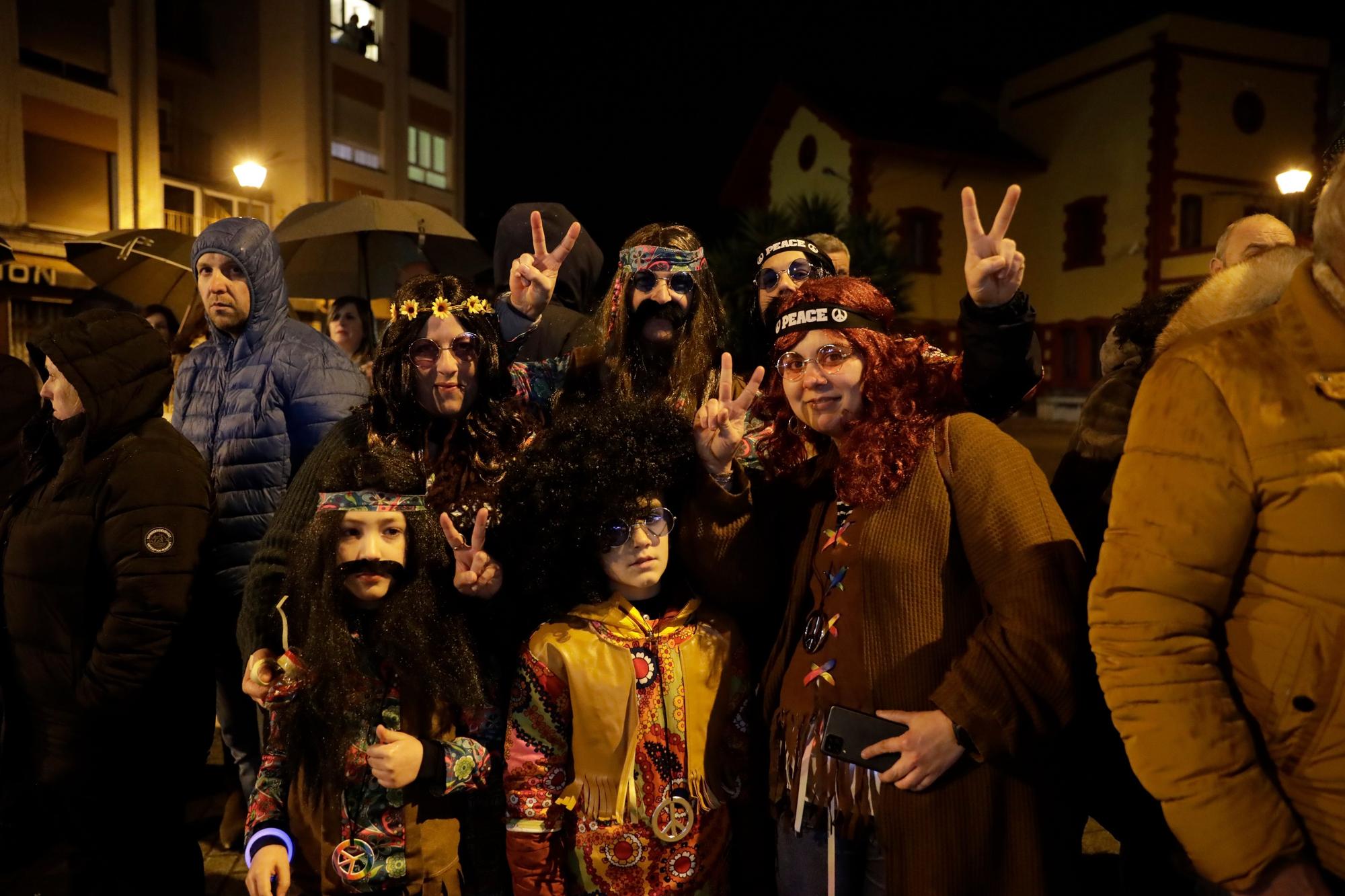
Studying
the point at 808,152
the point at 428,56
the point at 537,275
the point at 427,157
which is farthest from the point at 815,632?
the point at 428,56

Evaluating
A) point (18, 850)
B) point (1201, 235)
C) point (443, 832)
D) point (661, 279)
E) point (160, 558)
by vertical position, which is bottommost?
point (18, 850)

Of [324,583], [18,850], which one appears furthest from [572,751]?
[18,850]

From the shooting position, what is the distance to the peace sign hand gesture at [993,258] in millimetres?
2145

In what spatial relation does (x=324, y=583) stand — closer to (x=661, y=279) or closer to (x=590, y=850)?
(x=590, y=850)

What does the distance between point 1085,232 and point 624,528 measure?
24.1m

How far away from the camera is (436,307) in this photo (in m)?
2.79

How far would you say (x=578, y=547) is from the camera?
98.0 inches

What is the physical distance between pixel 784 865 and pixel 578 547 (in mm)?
987

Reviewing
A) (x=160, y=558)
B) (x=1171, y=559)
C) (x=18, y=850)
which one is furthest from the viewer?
(x=18, y=850)

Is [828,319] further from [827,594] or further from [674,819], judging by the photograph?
[674,819]

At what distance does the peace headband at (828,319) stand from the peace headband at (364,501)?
1190 millimetres

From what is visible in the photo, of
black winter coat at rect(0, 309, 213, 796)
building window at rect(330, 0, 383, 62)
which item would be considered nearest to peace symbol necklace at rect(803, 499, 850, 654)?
black winter coat at rect(0, 309, 213, 796)

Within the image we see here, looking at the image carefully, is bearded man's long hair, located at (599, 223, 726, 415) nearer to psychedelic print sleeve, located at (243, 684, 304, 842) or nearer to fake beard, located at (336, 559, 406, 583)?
fake beard, located at (336, 559, 406, 583)

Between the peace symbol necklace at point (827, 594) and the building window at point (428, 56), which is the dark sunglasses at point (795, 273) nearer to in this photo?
the peace symbol necklace at point (827, 594)
